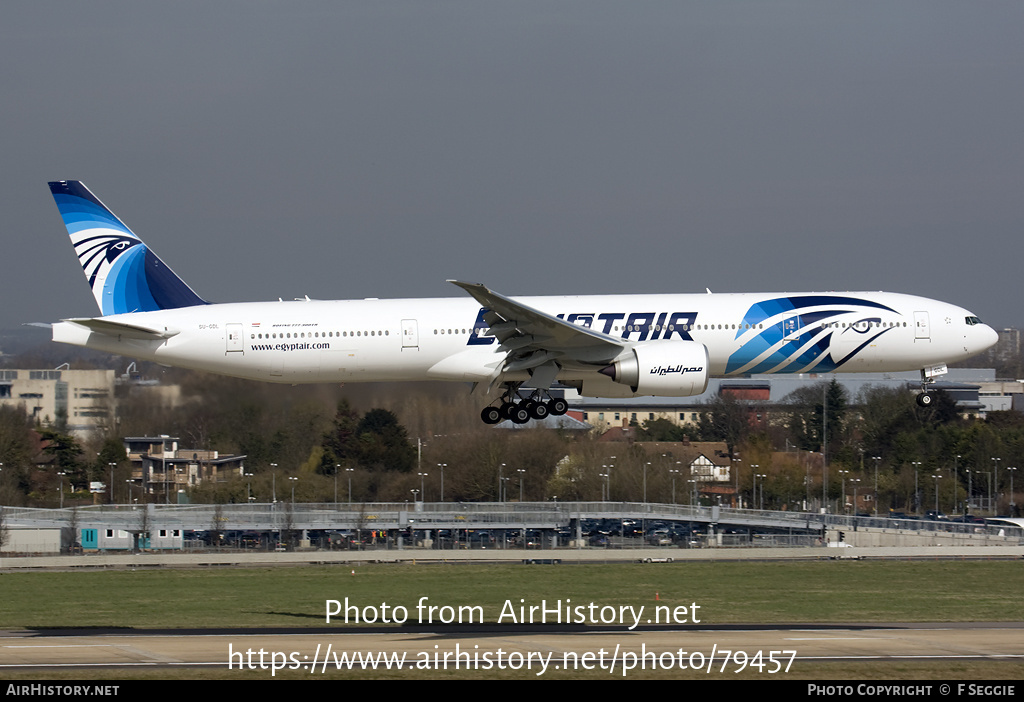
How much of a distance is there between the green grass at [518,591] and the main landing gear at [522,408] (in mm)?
7223

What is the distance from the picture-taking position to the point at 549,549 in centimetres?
7044

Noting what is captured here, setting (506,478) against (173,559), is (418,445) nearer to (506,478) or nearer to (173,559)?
(506,478)

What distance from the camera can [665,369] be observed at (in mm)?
31797

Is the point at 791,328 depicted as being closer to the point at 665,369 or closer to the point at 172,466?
the point at 665,369

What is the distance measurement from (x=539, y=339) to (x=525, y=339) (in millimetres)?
457

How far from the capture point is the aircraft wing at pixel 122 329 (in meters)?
32.6

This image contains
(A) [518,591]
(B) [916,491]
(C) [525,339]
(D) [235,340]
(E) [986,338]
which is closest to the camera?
(C) [525,339]

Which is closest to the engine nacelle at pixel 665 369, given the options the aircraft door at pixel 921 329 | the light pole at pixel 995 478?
the aircraft door at pixel 921 329

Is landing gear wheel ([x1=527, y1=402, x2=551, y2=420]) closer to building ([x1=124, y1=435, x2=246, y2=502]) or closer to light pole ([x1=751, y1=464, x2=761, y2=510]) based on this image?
building ([x1=124, y1=435, x2=246, y2=502])

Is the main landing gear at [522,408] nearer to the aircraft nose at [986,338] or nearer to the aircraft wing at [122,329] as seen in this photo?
the aircraft wing at [122,329]

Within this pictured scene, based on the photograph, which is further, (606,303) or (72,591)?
(72,591)

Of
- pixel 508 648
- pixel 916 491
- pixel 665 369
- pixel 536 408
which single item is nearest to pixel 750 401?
pixel 916 491

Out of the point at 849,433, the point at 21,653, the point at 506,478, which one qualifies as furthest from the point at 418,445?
the point at 21,653

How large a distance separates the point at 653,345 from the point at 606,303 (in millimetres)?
2368
